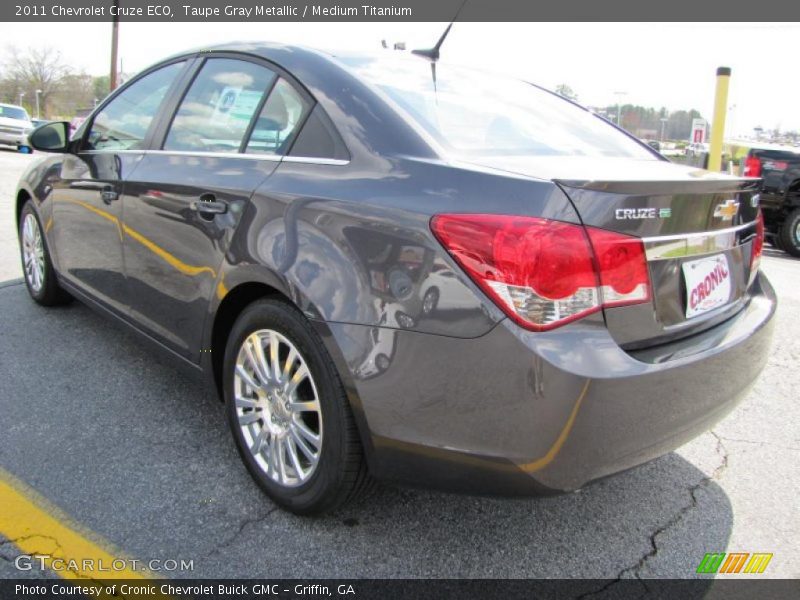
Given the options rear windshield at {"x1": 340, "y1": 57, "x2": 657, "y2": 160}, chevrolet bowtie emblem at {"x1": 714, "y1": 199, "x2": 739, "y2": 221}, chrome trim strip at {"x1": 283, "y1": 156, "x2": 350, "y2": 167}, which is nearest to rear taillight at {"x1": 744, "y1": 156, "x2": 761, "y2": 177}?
rear windshield at {"x1": 340, "y1": 57, "x2": 657, "y2": 160}

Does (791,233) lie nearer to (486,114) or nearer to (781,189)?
(781,189)

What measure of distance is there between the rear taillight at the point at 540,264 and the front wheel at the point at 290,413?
592 millimetres

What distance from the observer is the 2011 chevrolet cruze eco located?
1670 mm

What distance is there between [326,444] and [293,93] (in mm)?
1218

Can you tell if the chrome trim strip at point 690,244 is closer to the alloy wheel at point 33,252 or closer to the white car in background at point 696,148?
the alloy wheel at point 33,252

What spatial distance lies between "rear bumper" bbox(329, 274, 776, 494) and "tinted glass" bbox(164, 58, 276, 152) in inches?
42.0

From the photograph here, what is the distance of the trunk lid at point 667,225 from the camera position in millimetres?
1720

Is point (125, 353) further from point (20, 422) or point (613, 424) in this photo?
point (613, 424)

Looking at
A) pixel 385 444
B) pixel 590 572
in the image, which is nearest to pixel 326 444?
pixel 385 444

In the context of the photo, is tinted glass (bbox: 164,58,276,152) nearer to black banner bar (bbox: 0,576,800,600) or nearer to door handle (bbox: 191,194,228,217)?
door handle (bbox: 191,194,228,217)

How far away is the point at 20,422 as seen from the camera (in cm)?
284

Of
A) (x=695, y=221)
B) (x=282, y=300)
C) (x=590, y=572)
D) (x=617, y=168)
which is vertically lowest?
(x=590, y=572)

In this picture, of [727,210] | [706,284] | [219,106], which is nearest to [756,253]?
[727,210]

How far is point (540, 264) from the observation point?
164 centimetres
